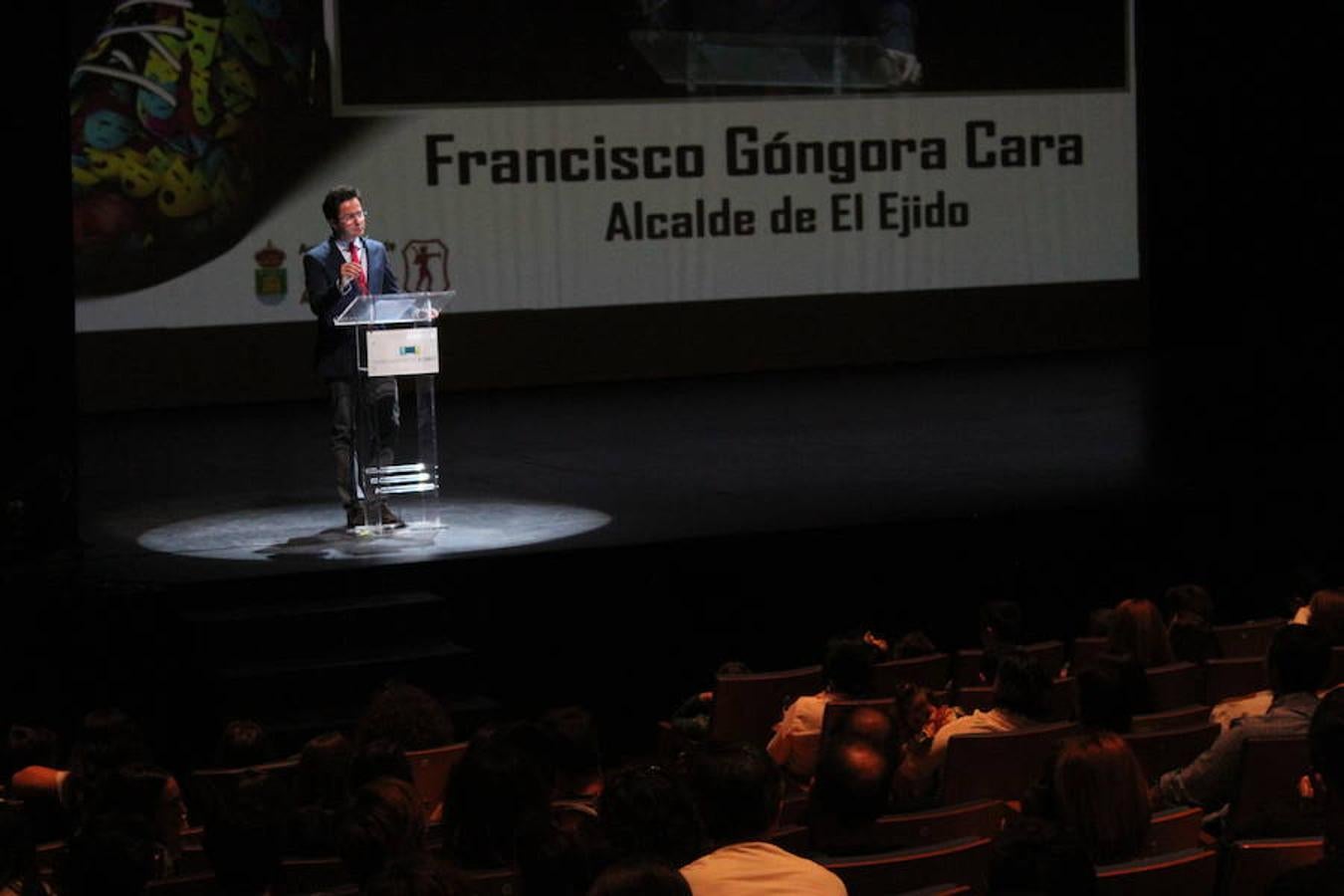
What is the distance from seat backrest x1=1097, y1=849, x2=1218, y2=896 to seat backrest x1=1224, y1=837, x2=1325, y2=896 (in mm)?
33

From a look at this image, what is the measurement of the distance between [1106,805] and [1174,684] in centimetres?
190

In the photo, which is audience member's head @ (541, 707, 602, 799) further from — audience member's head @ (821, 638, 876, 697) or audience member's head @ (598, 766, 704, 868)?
audience member's head @ (821, 638, 876, 697)

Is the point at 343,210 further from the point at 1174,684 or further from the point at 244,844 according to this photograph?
the point at 244,844

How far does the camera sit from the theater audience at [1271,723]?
4227 mm

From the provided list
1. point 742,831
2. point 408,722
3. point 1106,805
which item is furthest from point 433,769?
point 1106,805

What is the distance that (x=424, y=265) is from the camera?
1151 centimetres

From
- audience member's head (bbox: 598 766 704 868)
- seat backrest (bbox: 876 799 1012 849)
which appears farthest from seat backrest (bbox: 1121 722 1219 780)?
audience member's head (bbox: 598 766 704 868)

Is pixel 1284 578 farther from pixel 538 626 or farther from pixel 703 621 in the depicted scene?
pixel 538 626

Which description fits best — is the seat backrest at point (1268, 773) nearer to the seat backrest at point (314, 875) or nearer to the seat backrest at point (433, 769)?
the seat backrest at point (433, 769)

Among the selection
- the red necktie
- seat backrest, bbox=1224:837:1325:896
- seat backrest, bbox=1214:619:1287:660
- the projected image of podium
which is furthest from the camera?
the projected image of podium

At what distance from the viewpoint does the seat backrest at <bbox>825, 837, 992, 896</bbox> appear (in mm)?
3287

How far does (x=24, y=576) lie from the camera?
6559 mm

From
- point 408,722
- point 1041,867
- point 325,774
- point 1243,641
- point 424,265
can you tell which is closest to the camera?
point 1041,867

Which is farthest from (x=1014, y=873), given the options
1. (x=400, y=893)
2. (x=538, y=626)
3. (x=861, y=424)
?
(x=861, y=424)
